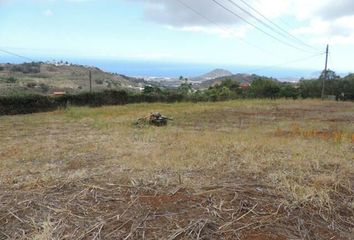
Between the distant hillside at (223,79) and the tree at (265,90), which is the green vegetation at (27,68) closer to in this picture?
the distant hillside at (223,79)

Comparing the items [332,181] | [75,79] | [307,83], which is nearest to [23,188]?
[332,181]

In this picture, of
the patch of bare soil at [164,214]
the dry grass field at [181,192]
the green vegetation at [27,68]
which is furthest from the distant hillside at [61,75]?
the patch of bare soil at [164,214]

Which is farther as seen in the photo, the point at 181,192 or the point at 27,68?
the point at 27,68

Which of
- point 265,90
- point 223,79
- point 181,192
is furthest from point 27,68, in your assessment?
point 181,192

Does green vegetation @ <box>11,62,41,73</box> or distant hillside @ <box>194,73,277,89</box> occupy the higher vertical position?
green vegetation @ <box>11,62,41,73</box>

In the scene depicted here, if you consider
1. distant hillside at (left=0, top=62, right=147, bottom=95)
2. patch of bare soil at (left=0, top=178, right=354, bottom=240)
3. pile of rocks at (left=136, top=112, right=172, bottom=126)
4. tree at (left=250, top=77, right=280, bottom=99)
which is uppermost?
distant hillside at (left=0, top=62, right=147, bottom=95)

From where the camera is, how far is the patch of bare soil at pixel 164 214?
3.43 m

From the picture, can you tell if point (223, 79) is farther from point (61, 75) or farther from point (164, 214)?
point (164, 214)

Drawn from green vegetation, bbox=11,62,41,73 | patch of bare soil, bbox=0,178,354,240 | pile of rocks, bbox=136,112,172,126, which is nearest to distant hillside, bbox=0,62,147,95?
green vegetation, bbox=11,62,41,73

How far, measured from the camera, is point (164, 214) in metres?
3.74

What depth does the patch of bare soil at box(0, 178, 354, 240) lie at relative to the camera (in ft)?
11.3

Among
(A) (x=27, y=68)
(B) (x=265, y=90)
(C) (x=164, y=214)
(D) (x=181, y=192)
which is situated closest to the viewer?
(C) (x=164, y=214)

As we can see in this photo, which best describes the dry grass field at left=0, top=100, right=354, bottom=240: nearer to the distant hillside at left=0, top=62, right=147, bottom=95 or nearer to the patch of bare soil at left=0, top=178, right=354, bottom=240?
the patch of bare soil at left=0, top=178, right=354, bottom=240

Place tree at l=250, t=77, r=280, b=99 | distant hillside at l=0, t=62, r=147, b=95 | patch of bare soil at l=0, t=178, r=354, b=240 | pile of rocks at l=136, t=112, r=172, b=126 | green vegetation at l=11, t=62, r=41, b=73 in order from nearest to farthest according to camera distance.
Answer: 1. patch of bare soil at l=0, t=178, r=354, b=240
2. pile of rocks at l=136, t=112, r=172, b=126
3. tree at l=250, t=77, r=280, b=99
4. distant hillside at l=0, t=62, r=147, b=95
5. green vegetation at l=11, t=62, r=41, b=73
